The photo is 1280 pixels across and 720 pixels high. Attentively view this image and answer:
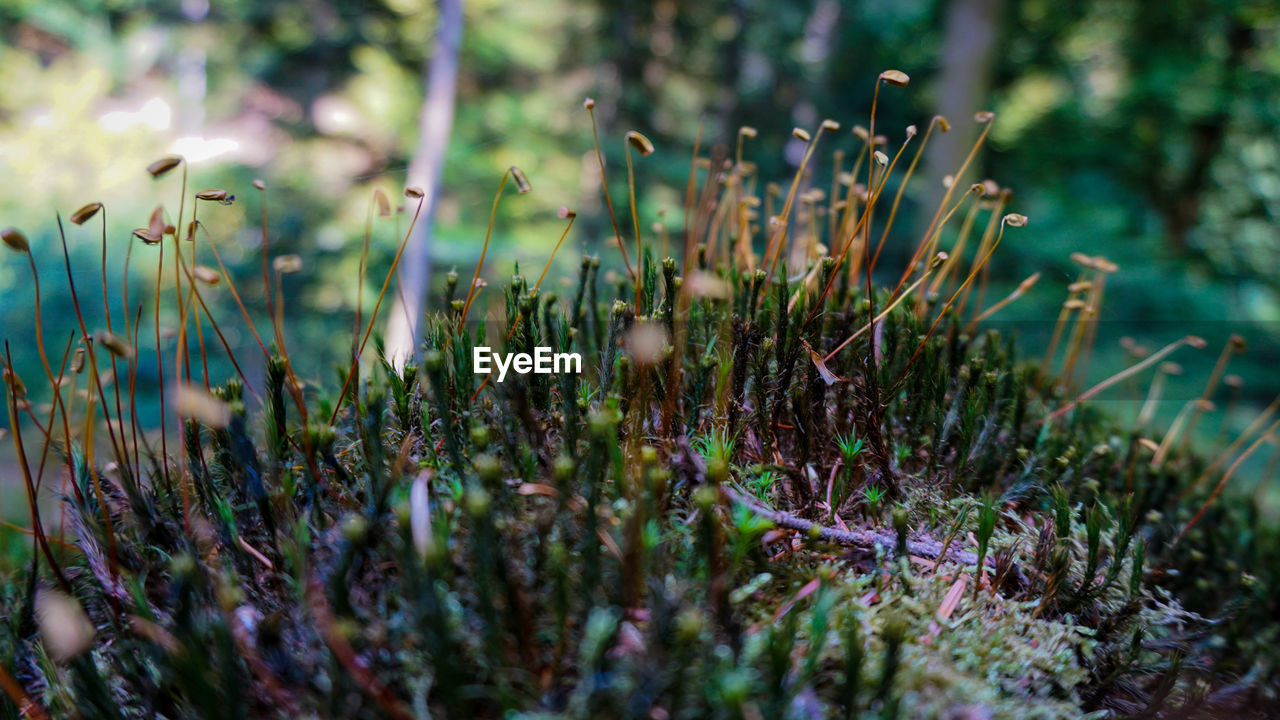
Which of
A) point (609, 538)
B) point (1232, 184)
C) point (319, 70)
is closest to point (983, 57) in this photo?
point (1232, 184)

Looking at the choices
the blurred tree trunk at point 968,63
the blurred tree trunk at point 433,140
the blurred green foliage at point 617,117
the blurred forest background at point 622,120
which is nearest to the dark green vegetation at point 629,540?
the blurred forest background at point 622,120

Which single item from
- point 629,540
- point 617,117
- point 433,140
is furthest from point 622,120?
point 629,540

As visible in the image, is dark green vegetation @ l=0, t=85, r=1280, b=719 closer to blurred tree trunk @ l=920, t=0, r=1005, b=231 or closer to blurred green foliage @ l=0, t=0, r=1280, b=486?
blurred green foliage @ l=0, t=0, r=1280, b=486

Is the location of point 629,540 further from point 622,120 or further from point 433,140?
point 622,120

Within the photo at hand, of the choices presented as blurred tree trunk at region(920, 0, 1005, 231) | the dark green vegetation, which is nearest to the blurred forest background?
blurred tree trunk at region(920, 0, 1005, 231)

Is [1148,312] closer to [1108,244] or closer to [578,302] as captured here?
[1108,244]

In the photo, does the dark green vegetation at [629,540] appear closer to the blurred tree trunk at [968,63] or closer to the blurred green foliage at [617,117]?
the blurred green foliage at [617,117]
